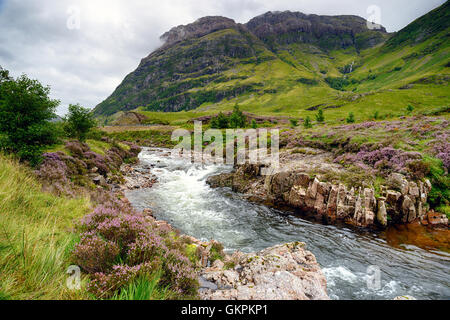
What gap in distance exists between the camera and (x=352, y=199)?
1220 centimetres

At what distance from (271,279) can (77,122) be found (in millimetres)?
28190

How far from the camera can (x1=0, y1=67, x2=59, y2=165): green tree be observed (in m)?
10.6

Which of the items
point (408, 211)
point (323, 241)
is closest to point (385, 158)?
point (408, 211)

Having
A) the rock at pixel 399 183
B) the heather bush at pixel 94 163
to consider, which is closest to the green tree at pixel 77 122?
the heather bush at pixel 94 163

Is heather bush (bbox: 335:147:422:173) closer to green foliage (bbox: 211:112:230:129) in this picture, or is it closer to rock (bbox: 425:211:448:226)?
rock (bbox: 425:211:448:226)

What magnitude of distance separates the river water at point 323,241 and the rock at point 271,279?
4.50 feet

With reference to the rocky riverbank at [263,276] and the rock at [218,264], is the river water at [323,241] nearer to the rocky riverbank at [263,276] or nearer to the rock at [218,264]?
the rocky riverbank at [263,276]

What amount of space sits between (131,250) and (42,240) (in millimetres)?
1854

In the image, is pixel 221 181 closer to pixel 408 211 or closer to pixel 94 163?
pixel 94 163

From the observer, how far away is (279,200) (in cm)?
1570

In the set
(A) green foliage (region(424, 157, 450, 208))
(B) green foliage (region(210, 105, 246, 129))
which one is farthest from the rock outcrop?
(B) green foliage (region(210, 105, 246, 129))

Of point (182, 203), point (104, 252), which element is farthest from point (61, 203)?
point (182, 203)

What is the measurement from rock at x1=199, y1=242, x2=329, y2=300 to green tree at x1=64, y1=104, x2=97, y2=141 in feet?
85.6
